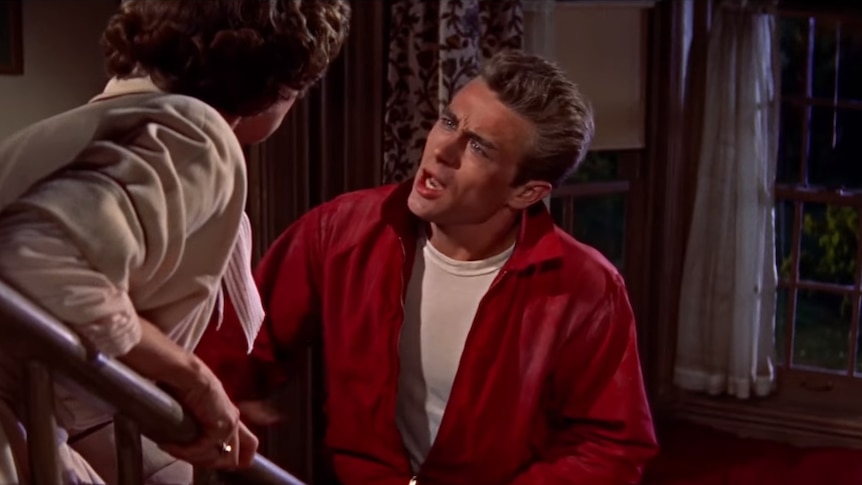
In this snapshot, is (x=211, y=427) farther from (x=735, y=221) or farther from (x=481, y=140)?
(x=735, y=221)

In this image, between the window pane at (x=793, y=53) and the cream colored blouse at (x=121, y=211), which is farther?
the window pane at (x=793, y=53)

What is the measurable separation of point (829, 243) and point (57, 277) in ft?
9.31

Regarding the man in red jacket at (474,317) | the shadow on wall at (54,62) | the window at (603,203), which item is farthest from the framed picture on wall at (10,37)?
the window at (603,203)

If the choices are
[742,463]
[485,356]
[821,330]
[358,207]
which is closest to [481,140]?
[358,207]

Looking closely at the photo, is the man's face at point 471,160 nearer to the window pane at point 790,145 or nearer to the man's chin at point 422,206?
the man's chin at point 422,206

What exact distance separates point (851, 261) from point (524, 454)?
1672 mm

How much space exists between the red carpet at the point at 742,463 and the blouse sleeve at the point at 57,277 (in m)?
2.22

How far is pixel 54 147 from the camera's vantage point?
93 cm

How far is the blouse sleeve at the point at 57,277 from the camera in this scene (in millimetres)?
875

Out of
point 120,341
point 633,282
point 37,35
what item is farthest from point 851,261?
point 120,341

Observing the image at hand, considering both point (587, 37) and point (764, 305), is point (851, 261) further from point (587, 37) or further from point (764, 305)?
point (587, 37)

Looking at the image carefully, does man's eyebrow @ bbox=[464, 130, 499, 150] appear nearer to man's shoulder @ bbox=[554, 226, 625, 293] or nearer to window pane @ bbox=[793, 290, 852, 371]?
man's shoulder @ bbox=[554, 226, 625, 293]

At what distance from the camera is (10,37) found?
2748mm

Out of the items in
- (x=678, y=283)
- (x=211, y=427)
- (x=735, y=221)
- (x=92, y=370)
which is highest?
(x=92, y=370)
